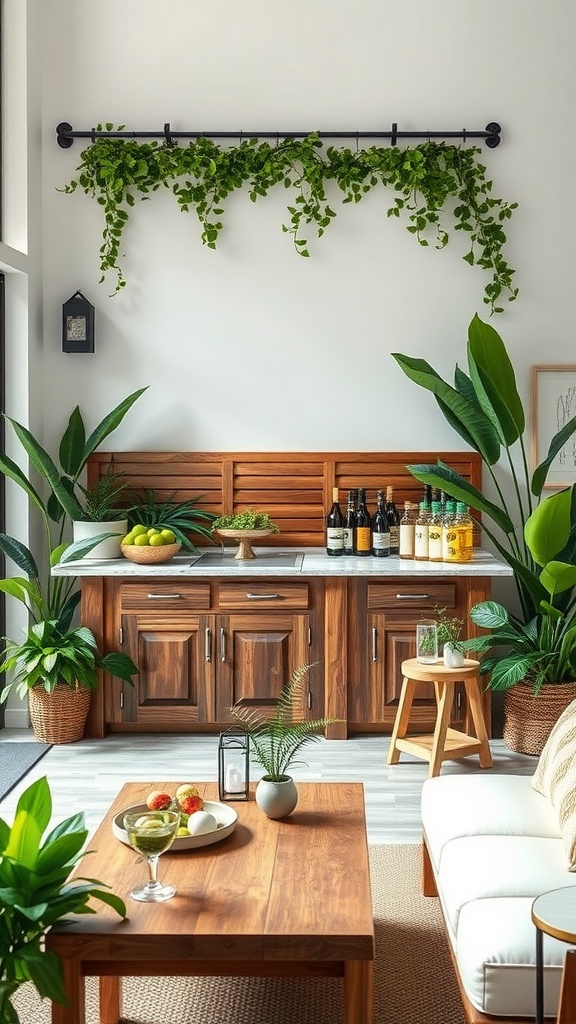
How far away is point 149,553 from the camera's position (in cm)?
504

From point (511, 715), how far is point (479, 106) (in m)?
3.06

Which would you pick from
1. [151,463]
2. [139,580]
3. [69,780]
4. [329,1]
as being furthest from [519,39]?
[69,780]

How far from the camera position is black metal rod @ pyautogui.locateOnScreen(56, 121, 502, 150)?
17.7ft

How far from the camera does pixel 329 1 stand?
5.44 m

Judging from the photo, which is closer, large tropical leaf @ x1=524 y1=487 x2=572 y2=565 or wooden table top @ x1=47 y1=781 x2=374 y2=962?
wooden table top @ x1=47 y1=781 x2=374 y2=962

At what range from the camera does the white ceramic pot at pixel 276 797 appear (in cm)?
278

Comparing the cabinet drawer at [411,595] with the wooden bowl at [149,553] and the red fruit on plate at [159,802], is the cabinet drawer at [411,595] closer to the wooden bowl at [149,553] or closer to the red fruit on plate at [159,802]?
the wooden bowl at [149,553]

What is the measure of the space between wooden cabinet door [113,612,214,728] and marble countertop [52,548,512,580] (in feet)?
0.77

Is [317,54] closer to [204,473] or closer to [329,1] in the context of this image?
[329,1]

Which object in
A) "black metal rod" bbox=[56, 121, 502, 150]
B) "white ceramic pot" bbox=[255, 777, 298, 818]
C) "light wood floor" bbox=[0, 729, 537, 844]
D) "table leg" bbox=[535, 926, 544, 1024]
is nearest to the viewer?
"table leg" bbox=[535, 926, 544, 1024]

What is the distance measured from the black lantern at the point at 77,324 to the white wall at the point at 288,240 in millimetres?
106

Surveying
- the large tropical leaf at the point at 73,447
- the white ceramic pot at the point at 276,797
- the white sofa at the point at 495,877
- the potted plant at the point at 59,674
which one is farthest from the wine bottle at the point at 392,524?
the white ceramic pot at the point at 276,797

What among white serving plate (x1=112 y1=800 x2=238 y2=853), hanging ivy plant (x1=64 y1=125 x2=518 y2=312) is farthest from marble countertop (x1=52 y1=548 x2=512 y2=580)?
white serving plate (x1=112 y1=800 x2=238 y2=853)

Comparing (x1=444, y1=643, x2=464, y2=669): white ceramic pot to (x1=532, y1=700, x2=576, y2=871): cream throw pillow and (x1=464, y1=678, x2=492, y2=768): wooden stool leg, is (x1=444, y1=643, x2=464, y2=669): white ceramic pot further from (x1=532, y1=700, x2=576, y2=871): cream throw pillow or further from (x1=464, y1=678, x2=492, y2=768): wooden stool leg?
(x1=532, y1=700, x2=576, y2=871): cream throw pillow
